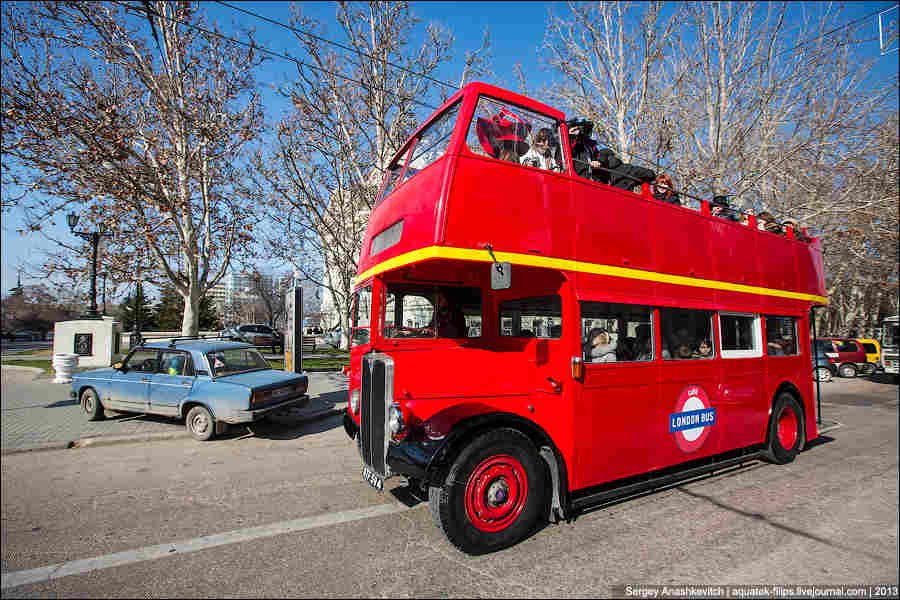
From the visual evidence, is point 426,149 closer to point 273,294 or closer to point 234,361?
point 234,361

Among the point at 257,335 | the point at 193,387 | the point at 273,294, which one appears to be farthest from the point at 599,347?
the point at 273,294

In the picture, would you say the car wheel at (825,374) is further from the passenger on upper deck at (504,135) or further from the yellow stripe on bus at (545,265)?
the passenger on upper deck at (504,135)

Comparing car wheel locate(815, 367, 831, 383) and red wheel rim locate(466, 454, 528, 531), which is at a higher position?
red wheel rim locate(466, 454, 528, 531)

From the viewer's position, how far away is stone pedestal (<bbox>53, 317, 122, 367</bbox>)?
215cm

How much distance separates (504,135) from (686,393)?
3.42 meters

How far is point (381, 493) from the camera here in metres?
4.62

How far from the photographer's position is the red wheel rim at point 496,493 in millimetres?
3455

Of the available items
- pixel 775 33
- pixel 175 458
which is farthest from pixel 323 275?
pixel 775 33

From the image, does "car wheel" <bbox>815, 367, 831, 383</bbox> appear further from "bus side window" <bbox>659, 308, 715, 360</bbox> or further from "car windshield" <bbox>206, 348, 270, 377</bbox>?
"car windshield" <bbox>206, 348, 270, 377</bbox>

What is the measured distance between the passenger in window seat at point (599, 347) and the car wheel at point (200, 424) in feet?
20.5

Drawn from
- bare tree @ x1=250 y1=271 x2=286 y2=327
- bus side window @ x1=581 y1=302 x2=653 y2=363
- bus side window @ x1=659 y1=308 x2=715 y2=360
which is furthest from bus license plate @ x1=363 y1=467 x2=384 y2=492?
bare tree @ x1=250 y1=271 x2=286 y2=327

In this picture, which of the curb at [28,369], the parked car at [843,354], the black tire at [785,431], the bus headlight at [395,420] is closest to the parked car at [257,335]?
the bus headlight at [395,420]

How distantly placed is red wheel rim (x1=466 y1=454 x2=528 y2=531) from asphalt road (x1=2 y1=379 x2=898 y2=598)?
0.83ft

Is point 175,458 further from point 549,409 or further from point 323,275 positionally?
point 323,275
